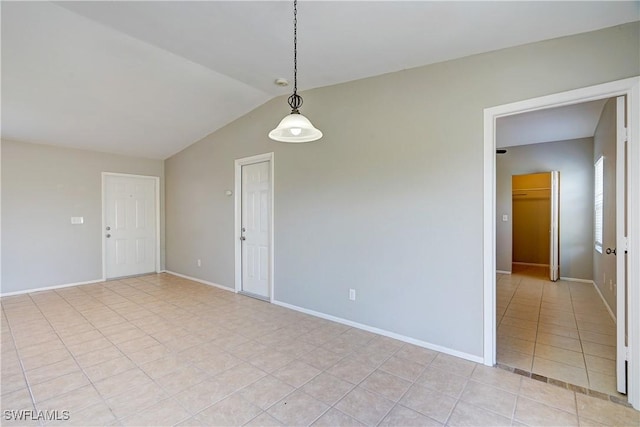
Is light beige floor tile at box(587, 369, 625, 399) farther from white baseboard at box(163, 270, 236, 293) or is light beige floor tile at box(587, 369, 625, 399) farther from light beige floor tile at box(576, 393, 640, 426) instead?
white baseboard at box(163, 270, 236, 293)

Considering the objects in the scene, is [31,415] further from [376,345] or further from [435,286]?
[435,286]

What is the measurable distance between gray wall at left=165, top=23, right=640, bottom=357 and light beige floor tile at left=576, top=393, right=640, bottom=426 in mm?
734

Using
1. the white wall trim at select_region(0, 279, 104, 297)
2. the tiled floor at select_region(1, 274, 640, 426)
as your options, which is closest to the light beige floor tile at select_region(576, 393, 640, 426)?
the tiled floor at select_region(1, 274, 640, 426)

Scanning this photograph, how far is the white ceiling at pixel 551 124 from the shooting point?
13.0ft

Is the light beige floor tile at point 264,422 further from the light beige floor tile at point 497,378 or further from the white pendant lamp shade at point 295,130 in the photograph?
the white pendant lamp shade at point 295,130

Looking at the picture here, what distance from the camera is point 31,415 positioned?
76.5 inches

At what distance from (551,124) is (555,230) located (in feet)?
7.06

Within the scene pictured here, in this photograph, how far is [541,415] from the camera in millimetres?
1945

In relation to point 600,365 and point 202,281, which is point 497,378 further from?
point 202,281

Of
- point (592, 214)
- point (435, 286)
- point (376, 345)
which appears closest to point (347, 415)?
point (376, 345)

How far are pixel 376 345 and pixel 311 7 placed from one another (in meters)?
3.01

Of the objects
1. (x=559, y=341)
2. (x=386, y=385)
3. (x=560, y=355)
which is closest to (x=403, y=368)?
(x=386, y=385)

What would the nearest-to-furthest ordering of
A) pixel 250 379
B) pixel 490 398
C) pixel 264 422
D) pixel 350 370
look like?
pixel 264 422
pixel 490 398
pixel 250 379
pixel 350 370

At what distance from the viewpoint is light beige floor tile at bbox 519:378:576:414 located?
2049 mm
